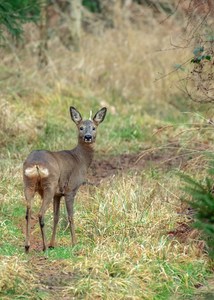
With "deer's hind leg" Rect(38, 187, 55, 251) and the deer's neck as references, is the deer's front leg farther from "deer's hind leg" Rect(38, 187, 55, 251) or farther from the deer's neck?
the deer's neck

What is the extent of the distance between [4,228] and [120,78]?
9.39 metres

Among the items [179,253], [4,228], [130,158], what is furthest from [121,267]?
[130,158]

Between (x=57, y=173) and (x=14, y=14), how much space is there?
19.3 ft

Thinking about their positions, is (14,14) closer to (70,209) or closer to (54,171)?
(70,209)

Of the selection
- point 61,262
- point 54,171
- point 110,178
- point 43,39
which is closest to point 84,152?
point 54,171

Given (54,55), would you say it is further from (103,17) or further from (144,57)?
(103,17)

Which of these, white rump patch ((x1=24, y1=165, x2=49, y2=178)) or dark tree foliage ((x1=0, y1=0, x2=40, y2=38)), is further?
dark tree foliage ((x1=0, y1=0, x2=40, y2=38))

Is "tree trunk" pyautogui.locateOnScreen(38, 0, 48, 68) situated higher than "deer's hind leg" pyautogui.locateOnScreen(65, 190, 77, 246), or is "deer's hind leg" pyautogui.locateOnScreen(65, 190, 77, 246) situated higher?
"tree trunk" pyautogui.locateOnScreen(38, 0, 48, 68)

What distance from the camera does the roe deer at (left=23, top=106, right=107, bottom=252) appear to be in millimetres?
9711

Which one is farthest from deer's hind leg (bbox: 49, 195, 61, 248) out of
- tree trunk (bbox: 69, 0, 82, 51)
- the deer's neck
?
tree trunk (bbox: 69, 0, 82, 51)

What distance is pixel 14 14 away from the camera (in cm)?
1530

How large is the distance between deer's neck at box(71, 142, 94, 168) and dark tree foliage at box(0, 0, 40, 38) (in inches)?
170

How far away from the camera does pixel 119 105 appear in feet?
60.9

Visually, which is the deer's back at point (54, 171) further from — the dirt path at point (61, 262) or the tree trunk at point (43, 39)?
the tree trunk at point (43, 39)
